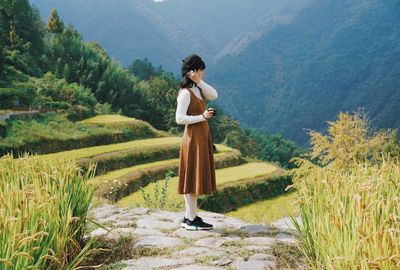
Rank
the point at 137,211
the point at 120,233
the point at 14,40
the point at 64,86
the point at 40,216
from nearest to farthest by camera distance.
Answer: the point at 40,216, the point at 120,233, the point at 137,211, the point at 64,86, the point at 14,40

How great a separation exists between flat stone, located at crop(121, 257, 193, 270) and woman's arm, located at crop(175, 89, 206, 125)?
6.49ft

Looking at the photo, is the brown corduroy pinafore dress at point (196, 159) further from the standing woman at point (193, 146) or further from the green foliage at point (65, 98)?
the green foliage at point (65, 98)

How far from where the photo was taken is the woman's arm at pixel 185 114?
6.63 m

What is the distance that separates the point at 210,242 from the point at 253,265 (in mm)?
1062

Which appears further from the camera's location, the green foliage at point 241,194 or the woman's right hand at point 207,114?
Answer: the green foliage at point 241,194

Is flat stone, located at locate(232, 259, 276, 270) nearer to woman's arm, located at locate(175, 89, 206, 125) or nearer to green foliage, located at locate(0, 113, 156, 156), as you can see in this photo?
woman's arm, located at locate(175, 89, 206, 125)

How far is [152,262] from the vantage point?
5.27m

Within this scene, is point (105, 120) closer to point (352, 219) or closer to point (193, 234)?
point (193, 234)

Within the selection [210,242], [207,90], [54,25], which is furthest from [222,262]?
[54,25]

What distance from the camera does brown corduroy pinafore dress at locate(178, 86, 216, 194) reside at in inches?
263

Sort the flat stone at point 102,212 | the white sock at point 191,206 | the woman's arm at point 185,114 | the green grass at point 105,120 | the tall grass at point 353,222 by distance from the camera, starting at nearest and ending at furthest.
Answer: the tall grass at point 353,222 → the woman's arm at point 185,114 → the white sock at point 191,206 → the flat stone at point 102,212 → the green grass at point 105,120

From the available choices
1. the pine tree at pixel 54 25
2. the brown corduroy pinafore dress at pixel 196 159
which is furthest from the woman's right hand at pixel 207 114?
the pine tree at pixel 54 25

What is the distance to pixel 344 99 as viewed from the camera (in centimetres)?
15700

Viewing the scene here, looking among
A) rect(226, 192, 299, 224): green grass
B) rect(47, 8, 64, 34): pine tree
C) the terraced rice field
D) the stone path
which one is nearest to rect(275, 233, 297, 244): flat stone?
the stone path
